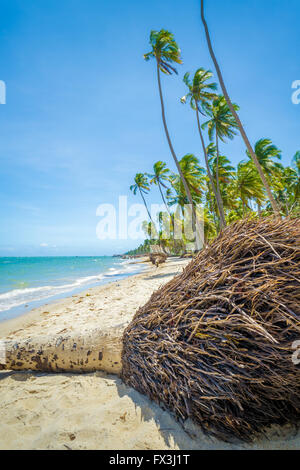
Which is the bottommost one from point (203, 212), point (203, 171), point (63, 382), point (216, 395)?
point (63, 382)

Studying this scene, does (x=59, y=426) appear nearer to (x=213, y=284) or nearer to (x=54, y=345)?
(x=54, y=345)

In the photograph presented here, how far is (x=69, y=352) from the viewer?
2686 millimetres

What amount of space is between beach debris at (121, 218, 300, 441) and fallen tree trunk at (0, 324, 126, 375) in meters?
0.59

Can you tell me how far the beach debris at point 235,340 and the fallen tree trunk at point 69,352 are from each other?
1.94 feet

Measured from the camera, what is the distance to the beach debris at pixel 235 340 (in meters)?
1.51

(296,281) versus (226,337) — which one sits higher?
(296,281)

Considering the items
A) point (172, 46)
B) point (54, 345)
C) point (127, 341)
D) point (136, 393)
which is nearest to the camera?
point (136, 393)

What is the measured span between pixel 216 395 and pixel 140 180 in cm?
4060

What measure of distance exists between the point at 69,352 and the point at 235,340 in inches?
83.0

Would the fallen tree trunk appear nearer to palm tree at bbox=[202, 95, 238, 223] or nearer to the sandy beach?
the sandy beach

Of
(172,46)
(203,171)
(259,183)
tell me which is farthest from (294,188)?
(172,46)

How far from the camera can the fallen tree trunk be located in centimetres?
258

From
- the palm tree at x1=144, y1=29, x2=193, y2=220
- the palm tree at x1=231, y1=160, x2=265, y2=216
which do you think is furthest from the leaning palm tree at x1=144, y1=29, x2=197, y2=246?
the palm tree at x1=231, y1=160, x2=265, y2=216

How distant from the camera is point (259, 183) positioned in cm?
2470
